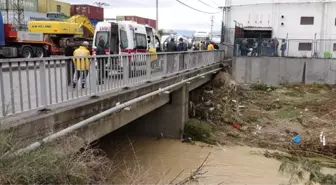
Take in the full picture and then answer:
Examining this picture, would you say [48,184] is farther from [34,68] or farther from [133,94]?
[133,94]

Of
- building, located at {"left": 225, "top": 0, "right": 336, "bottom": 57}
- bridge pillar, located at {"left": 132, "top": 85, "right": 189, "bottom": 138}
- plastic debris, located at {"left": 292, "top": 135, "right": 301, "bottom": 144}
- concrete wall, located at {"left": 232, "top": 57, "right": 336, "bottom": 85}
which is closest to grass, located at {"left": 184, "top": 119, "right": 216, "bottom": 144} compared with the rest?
bridge pillar, located at {"left": 132, "top": 85, "right": 189, "bottom": 138}

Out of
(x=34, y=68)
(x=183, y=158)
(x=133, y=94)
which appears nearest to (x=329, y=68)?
(x=183, y=158)

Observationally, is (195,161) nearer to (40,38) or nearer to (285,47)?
(285,47)

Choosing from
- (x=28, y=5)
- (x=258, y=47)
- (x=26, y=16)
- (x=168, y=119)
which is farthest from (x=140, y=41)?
(x=28, y=5)

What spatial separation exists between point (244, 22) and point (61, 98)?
83.7 feet

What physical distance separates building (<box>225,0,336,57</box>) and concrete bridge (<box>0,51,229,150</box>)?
1337cm

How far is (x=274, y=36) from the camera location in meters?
28.4

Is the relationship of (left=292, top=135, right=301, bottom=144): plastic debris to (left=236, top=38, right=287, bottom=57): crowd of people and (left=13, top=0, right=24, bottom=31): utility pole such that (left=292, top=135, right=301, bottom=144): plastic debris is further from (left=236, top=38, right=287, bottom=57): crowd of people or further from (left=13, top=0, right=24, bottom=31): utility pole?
(left=13, top=0, right=24, bottom=31): utility pole

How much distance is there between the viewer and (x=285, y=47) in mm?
25422

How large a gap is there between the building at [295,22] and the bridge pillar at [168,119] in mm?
15204

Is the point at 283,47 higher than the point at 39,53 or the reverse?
higher

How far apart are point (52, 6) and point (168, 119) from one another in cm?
4481

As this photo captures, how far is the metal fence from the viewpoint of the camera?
963 inches

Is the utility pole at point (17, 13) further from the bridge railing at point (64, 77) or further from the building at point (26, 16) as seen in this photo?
the bridge railing at point (64, 77)
